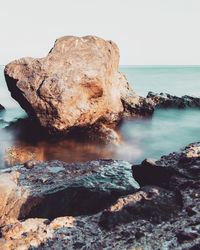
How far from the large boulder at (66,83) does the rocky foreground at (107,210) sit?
327 inches

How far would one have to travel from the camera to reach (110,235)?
27.4 ft

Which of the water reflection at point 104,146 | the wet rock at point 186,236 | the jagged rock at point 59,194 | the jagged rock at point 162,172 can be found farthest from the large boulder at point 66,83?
the wet rock at point 186,236

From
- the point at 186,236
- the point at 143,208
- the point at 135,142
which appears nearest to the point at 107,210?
the point at 143,208

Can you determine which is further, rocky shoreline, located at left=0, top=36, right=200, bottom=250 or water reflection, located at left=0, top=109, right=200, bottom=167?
water reflection, located at left=0, top=109, right=200, bottom=167

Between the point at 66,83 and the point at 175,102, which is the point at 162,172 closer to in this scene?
the point at 66,83

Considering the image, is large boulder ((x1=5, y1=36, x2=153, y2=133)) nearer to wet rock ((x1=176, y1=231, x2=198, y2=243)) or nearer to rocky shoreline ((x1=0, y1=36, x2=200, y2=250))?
rocky shoreline ((x1=0, y1=36, x2=200, y2=250))

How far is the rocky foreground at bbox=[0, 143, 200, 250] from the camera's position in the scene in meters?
8.05

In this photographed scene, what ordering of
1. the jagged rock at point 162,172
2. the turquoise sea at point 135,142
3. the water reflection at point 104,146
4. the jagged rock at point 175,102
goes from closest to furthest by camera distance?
the jagged rock at point 162,172 < the water reflection at point 104,146 < the turquoise sea at point 135,142 < the jagged rock at point 175,102

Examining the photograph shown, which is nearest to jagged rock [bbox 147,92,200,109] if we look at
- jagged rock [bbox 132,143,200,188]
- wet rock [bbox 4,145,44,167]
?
wet rock [bbox 4,145,44,167]

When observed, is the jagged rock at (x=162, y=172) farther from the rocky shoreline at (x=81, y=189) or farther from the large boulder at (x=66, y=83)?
the large boulder at (x=66, y=83)

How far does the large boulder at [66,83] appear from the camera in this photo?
21109mm

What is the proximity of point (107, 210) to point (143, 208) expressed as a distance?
0.97 m

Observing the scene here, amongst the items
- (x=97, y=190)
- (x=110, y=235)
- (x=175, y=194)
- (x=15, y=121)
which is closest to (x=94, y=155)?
(x=97, y=190)

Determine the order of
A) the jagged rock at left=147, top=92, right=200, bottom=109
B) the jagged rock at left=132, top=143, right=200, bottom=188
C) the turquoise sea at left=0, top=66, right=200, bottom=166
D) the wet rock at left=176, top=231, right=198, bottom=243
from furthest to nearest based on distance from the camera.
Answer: the jagged rock at left=147, top=92, right=200, bottom=109 → the turquoise sea at left=0, top=66, right=200, bottom=166 → the jagged rock at left=132, top=143, right=200, bottom=188 → the wet rock at left=176, top=231, right=198, bottom=243
